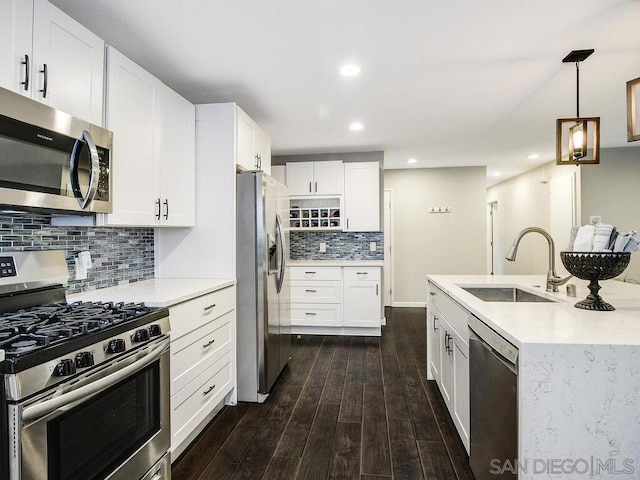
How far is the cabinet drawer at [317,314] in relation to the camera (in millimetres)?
4574

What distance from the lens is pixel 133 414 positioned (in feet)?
5.01

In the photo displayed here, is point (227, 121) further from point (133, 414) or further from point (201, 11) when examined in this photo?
point (133, 414)

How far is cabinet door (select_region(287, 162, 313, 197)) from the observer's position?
16.2 ft

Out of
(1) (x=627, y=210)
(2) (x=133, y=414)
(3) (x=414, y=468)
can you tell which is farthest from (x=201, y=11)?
(1) (x=627, y=210)

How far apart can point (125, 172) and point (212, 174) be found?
0.82 metres

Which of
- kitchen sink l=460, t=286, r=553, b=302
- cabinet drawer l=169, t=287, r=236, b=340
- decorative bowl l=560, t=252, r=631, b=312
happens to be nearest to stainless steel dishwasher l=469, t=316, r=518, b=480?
decorative bowl l=560, t=252, r=631, b=312

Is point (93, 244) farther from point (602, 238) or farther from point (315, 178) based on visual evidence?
point (315, 178)

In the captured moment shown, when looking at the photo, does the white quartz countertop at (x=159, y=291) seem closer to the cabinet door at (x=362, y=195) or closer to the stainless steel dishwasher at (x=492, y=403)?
the stainless steel dishwasher at (x=492, y=403)

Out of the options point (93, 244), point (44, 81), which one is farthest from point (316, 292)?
point (44, 81)

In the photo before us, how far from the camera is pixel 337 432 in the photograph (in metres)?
2.32

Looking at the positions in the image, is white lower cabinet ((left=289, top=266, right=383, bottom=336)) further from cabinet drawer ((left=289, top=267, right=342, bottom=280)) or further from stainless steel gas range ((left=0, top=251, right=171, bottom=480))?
stainless steel gas range ((left=0, top=251, right=171, bottom=480))

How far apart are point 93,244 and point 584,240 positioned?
2.65 m

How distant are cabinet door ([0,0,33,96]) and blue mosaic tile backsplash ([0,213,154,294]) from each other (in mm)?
629

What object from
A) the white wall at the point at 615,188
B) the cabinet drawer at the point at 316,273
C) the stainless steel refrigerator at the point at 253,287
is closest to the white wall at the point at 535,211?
the white wall at the point at 615,188
